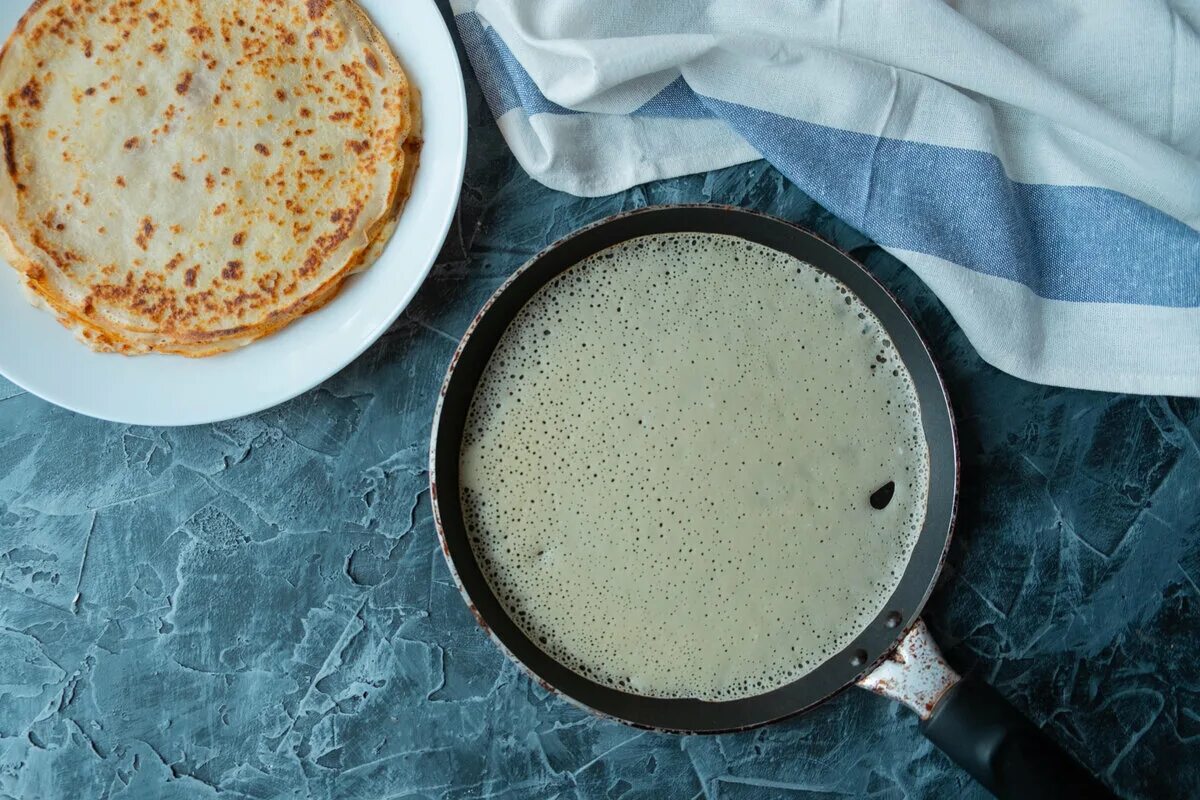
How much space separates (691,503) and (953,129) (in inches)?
19.0

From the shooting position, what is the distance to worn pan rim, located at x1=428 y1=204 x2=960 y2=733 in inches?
33.9

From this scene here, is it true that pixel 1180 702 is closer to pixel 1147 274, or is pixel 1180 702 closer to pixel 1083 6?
pixel 1147 274

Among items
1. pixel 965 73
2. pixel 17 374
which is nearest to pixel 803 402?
pixel 965 73

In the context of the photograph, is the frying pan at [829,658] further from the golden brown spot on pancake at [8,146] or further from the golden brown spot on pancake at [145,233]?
the golden brown spot on pancake at [8,146]

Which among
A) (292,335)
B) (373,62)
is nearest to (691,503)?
(292,335)

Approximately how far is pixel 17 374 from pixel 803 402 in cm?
81

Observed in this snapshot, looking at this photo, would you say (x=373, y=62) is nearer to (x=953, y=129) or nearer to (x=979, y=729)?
(x=953, y=129)

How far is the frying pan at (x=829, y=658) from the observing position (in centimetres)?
85

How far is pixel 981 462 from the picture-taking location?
96cm

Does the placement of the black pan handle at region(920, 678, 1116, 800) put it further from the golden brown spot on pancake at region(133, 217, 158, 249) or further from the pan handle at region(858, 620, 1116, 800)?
the golden brown spot on pancake at region(133, 217, 158, 249)

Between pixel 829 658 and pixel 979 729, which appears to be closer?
pixel 979 729

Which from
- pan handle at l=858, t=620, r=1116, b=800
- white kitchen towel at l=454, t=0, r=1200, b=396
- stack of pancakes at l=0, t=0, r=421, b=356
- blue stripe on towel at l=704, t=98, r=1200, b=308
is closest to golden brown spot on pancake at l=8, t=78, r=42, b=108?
stack of pancakes at l=0, t=0, r=421, b=356

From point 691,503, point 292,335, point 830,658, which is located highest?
point 292,335

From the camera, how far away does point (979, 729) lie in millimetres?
803
